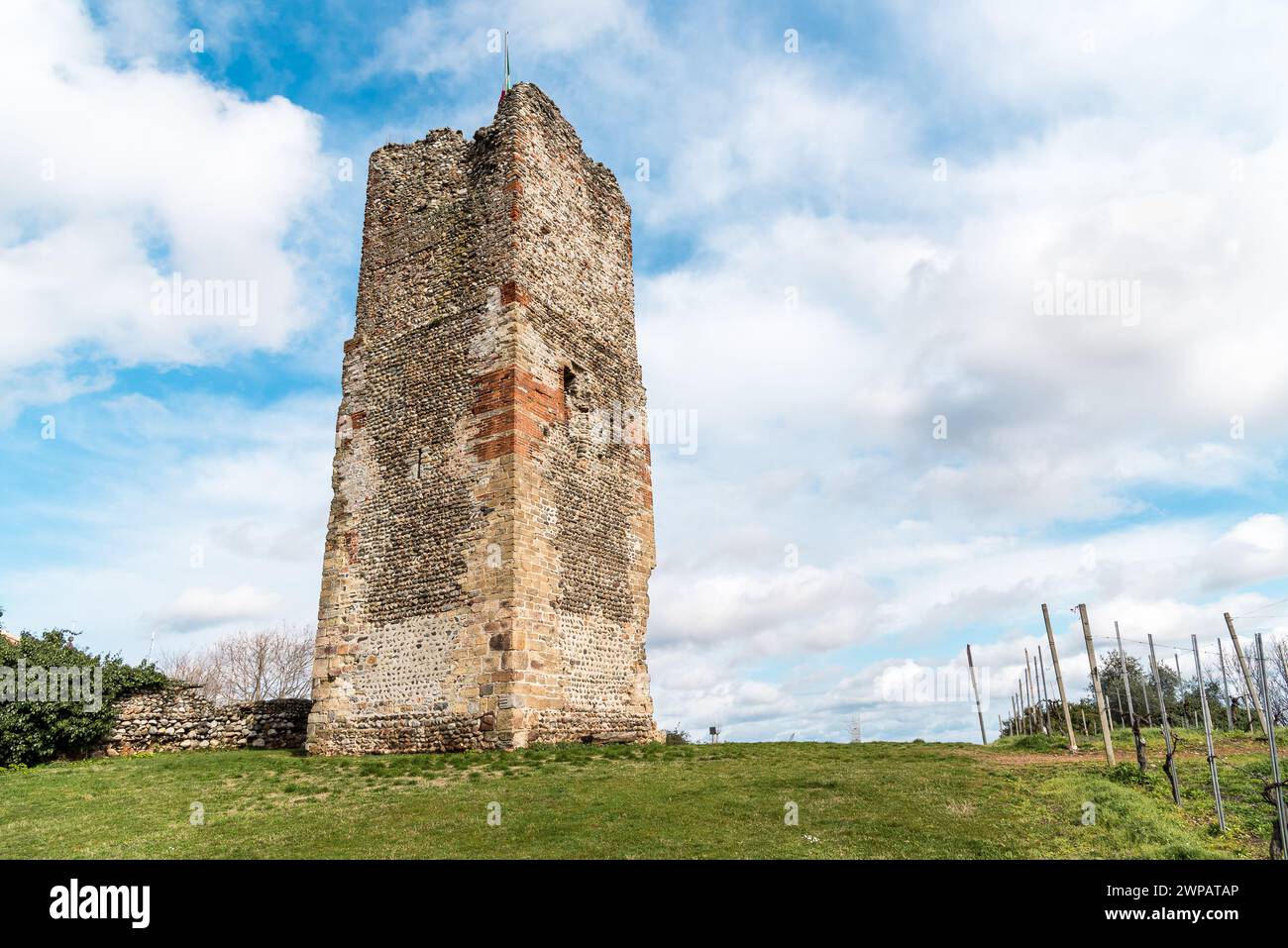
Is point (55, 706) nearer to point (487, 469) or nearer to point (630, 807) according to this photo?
point (487, 469)

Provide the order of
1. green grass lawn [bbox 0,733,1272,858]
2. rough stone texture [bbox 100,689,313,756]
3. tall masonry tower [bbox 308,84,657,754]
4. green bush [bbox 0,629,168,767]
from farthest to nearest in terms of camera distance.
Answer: rough stone texture [bbox 100,689,313,756], green bush [bbox 0,629,168,767], tall masonry tower [bbox 308,84,657,754], green grass lawn [bbox 0,733,1272,858]

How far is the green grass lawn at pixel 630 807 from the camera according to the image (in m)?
8.66

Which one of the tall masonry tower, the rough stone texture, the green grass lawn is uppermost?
the tall masonry tower

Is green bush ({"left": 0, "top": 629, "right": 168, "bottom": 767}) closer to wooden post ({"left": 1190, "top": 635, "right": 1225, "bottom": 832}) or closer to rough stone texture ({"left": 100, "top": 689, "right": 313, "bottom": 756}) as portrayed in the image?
rough stone texture ({"left": 100, "top": 689, "right": 313, "bottom": 756})

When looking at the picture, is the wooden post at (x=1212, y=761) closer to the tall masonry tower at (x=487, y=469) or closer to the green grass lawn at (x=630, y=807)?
the green grass lawn at (x=630, y=807)

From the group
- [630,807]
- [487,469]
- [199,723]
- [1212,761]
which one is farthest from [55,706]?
[1212,761]

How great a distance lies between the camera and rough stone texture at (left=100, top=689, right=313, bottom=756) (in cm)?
1934

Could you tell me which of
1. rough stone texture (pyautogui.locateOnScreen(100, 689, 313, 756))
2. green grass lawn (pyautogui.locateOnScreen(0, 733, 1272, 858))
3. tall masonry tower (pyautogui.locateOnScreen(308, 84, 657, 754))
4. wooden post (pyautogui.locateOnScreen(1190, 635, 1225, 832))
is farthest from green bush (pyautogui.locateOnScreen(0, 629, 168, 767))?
wooden post (pyautogui.locateOnScreen(1190, 635, 1225, 832))

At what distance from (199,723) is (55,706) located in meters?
2.97

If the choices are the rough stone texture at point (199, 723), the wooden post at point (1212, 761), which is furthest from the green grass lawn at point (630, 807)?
the rough stone texture at point (199, 723)

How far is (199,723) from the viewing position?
1983 cm

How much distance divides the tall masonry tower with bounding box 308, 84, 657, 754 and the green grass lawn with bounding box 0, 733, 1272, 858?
1600mm

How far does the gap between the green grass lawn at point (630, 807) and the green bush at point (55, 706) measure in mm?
2327
